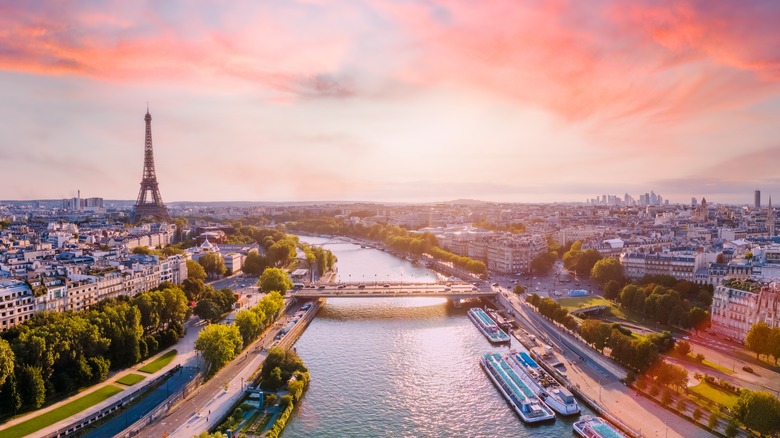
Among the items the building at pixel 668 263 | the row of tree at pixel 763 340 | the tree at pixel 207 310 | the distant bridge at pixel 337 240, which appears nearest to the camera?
the row of tree at pixel 763 340

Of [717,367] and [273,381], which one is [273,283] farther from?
[717,367]

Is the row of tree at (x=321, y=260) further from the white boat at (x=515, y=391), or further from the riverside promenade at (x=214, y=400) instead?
the white boat at (x=515, y=391)

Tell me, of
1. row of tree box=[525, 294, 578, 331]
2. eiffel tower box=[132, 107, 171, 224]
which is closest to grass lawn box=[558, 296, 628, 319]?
row of tree box=[525, 294, 578, 331]

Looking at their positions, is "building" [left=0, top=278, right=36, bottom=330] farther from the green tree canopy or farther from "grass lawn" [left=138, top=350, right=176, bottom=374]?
the green tree canopy

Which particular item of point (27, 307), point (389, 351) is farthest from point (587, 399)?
point (27, 307)

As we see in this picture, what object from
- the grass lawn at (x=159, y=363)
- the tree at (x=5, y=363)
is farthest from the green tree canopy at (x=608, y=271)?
the tree at (x=5, y=363)

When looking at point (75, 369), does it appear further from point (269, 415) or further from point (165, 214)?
point (165, 214)

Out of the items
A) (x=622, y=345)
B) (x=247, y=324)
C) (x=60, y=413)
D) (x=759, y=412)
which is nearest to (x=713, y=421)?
(x=759, y=412)
